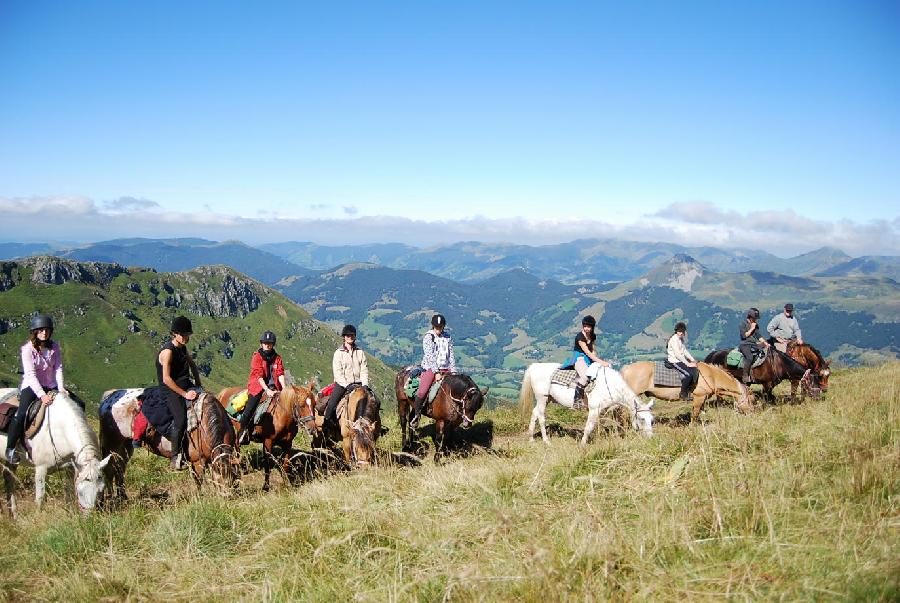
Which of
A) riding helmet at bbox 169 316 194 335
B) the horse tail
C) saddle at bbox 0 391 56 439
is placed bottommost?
the horse tail

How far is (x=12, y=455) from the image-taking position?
858 centimetres

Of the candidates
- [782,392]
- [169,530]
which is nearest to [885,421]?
[169,530]

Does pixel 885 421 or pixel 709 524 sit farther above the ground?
pixel 885 421

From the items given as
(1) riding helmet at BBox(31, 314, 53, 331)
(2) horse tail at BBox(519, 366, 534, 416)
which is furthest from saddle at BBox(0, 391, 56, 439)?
(2) horse tail at BBox(519, 366, 534, 416)

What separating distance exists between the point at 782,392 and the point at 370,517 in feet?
70.6

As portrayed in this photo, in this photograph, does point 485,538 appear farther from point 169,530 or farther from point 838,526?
point 169,530

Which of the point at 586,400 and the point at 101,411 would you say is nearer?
the point at 101,411

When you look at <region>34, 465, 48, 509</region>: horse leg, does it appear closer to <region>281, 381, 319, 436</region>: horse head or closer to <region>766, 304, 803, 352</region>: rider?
<region>281, 381, 319, 436</region>: horse head

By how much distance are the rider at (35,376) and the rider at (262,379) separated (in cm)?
343

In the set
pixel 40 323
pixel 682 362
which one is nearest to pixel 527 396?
pixel 682 362

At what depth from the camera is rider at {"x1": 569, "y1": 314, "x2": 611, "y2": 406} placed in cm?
1278

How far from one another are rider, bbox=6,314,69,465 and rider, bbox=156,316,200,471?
1.75 m

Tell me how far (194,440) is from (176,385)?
113cm

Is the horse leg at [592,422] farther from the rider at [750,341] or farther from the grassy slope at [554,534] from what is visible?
the rider at [750,341]
